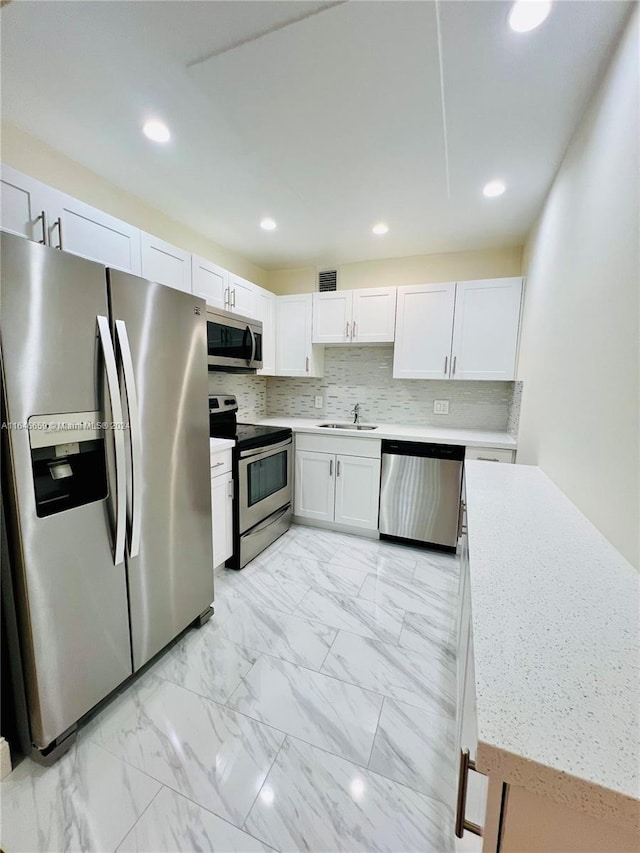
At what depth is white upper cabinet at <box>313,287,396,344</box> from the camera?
3012 mm

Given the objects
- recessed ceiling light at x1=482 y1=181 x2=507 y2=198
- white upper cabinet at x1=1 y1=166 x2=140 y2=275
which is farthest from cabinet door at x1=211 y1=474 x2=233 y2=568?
recessed ceiling light at x1=482 y1=181 x2=507 y2=198

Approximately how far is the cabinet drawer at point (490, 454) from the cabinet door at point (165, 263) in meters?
2.31

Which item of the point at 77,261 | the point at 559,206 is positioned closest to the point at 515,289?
the point at 559,206

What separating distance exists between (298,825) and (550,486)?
1540 mm

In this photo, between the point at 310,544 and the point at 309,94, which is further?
the point at 310,544

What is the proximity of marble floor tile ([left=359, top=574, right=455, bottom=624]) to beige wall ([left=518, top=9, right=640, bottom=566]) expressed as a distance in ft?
3.38

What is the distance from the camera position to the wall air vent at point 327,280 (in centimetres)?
346

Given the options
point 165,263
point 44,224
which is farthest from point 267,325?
point 44,224

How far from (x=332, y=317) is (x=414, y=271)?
87 cm

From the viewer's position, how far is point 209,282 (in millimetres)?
2479

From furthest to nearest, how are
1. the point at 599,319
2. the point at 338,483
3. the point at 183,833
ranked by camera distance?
the point at 338,483
the point at 599,319
the point at 183,833

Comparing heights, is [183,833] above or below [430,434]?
below

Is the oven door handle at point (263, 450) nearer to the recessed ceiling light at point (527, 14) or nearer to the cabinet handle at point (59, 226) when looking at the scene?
the cabinet handle at point (59, 226)

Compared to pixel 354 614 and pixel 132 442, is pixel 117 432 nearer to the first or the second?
pixel 132 442
